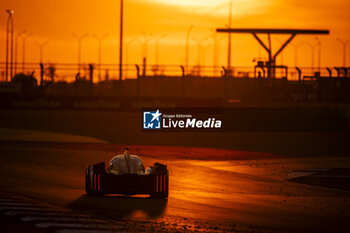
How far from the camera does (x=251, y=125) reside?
4103 centimetres

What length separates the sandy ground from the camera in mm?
12930

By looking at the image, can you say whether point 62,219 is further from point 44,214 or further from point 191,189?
point 191,189

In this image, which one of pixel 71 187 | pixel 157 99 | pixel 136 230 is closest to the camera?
pixel 136 230

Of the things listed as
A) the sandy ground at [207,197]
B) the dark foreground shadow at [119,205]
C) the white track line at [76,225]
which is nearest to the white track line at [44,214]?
the sandy ground at [207,197]

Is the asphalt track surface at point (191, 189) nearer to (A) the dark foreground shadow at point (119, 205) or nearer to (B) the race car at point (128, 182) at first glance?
(A) the dark foreground shadow at point (119, 205)

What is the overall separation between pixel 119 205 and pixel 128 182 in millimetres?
705

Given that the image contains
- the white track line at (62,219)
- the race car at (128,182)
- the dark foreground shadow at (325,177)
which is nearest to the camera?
the white track line at (62,219)

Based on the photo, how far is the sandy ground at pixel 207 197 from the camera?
12930mm

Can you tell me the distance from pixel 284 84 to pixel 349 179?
99.6 ft

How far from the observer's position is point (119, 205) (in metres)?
15.0

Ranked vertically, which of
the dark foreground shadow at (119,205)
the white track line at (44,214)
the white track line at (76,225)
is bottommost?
the dark foreground shadow at (119,205)

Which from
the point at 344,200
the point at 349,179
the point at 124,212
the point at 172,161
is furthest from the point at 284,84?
the point at 124,212

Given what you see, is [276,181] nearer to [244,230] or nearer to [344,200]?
[344,200]

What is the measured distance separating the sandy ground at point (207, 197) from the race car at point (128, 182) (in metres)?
0.24
